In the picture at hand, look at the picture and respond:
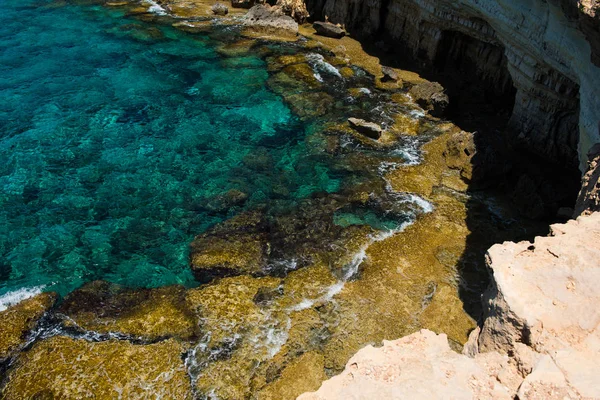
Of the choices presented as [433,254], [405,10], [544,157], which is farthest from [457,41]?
[433,254]

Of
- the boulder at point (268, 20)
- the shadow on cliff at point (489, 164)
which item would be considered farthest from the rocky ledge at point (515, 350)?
the boulder at point (268, 20)

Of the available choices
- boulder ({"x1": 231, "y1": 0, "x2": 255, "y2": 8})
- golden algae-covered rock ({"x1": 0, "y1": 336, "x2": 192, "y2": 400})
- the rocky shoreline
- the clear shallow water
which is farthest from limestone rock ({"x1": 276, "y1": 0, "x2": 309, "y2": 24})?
golden algae-covered rock ({"x1": 0, "y1": 336, "x2": 192, "y2": 400})

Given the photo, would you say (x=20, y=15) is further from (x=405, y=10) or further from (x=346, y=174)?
(x=346, y=174)

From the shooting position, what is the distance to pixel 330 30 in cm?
3678

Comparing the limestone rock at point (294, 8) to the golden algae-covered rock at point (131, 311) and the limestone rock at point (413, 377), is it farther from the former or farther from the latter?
the limestone rock at point (413, 377)

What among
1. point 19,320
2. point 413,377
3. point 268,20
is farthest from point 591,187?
point 268,20

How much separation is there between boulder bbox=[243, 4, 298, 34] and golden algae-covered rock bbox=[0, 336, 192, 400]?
99.4ft

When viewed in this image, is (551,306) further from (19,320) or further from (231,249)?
(19,320)

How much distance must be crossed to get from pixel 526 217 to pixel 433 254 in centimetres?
528

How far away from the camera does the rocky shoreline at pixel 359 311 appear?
945 cm

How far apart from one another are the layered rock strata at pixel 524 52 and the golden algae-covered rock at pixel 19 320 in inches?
815

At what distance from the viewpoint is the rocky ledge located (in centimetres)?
884

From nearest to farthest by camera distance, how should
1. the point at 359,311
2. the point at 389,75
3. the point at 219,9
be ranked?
the point at 359,311 → the point at 389,75 → the point at 219,9

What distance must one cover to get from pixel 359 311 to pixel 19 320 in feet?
38.0
